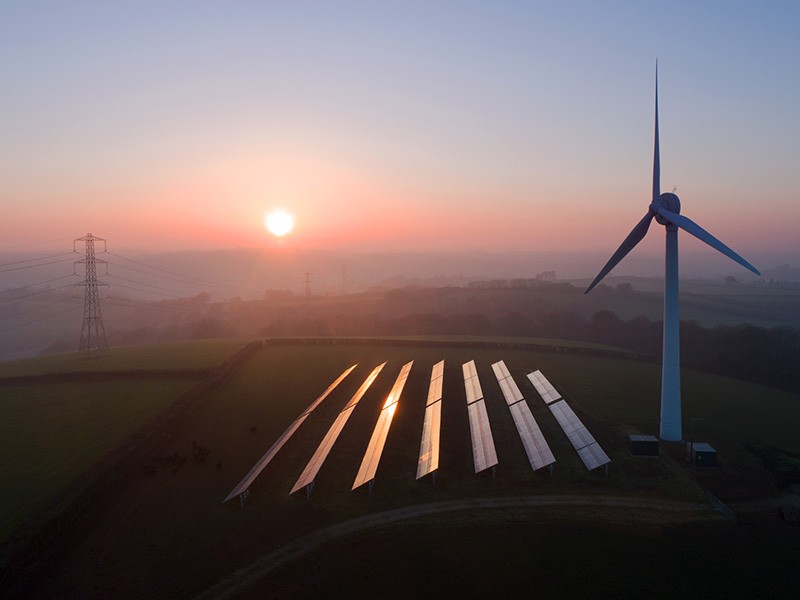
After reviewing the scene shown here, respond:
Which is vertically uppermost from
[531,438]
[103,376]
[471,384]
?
[103,376]

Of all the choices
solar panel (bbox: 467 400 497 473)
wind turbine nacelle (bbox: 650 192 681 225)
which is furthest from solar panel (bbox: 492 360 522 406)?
wind turbine nacelle (bbox: 650 192 681 225)

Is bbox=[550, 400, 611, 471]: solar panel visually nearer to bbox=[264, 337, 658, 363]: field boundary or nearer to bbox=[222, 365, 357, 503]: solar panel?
bbox=[222, 365, 357, 503]: solar panel

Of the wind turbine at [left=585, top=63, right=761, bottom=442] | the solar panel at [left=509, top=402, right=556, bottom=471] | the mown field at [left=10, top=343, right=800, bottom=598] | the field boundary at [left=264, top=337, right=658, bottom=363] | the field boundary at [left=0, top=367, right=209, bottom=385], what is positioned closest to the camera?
the mown field at [left=10, top=343, right=800, bottom=598]

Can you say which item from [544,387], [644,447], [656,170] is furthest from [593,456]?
[656,170]

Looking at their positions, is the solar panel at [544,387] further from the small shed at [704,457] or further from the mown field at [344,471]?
the small shed at [704,457]

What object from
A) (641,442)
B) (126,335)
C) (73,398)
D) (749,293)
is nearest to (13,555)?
(73,398)

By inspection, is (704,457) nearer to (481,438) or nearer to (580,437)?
(580,437)

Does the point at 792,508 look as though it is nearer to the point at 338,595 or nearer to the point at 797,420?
the point at 797,420

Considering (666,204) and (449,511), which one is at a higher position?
(666,204)
